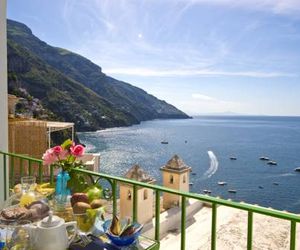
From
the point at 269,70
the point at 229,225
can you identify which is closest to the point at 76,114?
the point at 269,70

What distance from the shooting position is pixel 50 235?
1111 mm

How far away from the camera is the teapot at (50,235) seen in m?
1.11

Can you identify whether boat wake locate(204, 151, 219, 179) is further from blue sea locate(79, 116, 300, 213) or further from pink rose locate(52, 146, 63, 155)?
pink rose locate(52, 146, 63, 155)

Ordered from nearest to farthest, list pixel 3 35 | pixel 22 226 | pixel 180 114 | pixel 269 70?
pixel 22 226 → pixel 3 35 → pixel 269 70 → pixel 180 114

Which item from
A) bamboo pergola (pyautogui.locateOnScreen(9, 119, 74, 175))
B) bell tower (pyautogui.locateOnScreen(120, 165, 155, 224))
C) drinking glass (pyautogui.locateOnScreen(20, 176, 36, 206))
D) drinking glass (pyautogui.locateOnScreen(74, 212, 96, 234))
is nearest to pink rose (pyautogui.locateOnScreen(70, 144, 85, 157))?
drinking glass (pyautogui.locateOnScreen(20, 176, 36, 206))

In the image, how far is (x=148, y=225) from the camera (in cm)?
815

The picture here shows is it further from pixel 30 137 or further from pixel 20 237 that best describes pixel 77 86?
pixel 20 237

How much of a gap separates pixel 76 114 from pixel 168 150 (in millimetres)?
20336

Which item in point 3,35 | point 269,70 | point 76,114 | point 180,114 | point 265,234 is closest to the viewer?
point 3,35

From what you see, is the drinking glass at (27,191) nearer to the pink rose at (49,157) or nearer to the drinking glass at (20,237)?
the pink rose at (49,157)

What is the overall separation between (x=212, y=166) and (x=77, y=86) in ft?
143

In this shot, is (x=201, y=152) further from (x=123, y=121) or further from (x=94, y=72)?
(x=94, y=72)

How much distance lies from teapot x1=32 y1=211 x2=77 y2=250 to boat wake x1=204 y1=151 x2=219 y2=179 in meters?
33.5

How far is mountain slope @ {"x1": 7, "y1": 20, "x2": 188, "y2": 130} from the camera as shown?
55.9 m
